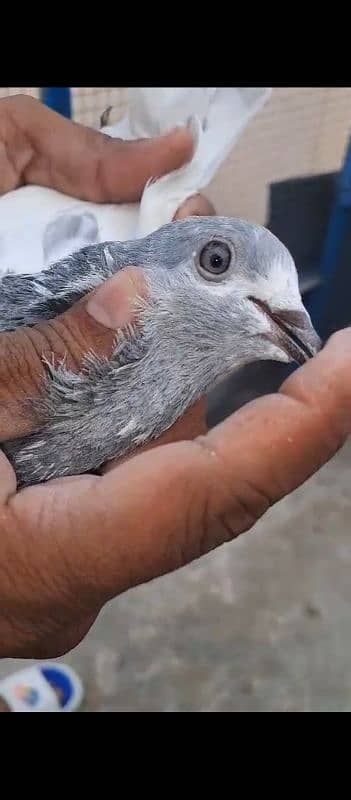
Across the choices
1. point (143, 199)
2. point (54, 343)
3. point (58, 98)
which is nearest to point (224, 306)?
point (54, 343)

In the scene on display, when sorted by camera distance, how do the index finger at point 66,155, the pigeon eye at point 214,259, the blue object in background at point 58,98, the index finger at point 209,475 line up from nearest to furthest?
the index finger at point 209,475, the pigeon eye at point 214,259, the index finger at point 66,155, the blue object in background at point 58,98

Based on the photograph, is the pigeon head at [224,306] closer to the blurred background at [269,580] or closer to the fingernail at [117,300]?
the fingernail at [117,300]

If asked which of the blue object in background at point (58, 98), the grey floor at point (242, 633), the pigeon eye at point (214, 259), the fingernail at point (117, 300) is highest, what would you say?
the blue object in background at point (58, 98)

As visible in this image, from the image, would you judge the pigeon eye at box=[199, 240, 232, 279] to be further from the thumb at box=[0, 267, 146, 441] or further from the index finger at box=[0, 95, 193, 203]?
the index finger at box=[0, 95, 193, 203]

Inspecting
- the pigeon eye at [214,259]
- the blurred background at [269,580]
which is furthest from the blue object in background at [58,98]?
the pigeon eye at [214,259]

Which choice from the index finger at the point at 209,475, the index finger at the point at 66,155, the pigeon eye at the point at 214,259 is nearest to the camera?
the index finger at the point at 209,475

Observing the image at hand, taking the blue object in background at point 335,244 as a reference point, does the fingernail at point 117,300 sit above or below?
above

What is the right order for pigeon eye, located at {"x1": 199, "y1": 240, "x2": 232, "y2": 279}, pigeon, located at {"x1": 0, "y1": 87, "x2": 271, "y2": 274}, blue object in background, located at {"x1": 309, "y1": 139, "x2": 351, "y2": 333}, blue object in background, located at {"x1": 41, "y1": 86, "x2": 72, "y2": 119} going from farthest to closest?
blue object in background, located at {"x1": 309, "y1": 139, "x2": 351, "y2": 333} → blue object in background, located at {"x1": 41, "y1": 86, "x2": 72, "y2": 119} → pigeon, located at {"x1": 0, "y1": 87, "x2": 271, "y2": 274} → pigeon eye, located at {"x1": 199, "y1": 240, "x2": 232, "y2": 279}

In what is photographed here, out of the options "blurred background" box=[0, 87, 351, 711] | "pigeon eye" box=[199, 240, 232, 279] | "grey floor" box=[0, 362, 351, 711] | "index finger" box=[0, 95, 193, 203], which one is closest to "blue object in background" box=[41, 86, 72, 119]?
"blurred background" box=[0, 87, 351, 711]
